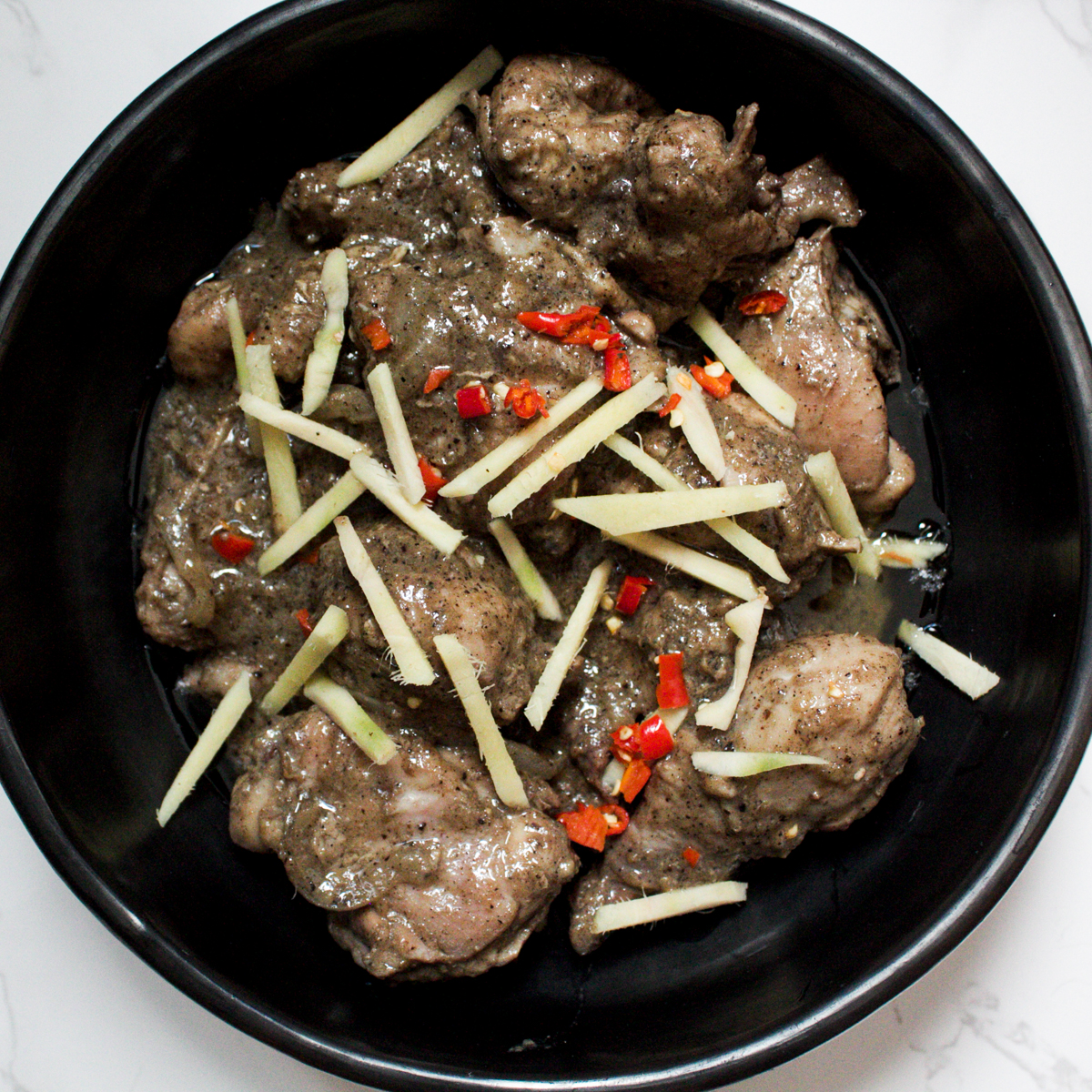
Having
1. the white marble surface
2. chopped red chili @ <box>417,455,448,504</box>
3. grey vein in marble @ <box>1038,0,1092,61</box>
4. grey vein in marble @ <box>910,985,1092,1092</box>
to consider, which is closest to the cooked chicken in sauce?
chopped red chili @ <box>417,455,448,504</box>

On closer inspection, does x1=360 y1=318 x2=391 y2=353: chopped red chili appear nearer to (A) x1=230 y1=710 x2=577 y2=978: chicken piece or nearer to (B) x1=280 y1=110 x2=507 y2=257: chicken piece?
(B) x1=280 y1=110 x2=507 y2=257: chicken piece

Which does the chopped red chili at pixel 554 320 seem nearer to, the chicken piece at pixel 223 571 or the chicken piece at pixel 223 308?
the chicken piece at pixel 223 308

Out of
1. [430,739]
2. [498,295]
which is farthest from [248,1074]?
[498,295]

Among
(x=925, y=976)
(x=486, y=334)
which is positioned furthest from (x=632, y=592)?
(x=925, y=976)

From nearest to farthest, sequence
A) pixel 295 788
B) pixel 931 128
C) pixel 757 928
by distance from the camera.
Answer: pixel 931 128 → pixel 295 788 → pixel 757 928

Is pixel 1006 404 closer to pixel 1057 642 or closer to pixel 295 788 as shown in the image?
pixel 1057 642

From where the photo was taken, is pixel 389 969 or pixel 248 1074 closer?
pixel 389 969

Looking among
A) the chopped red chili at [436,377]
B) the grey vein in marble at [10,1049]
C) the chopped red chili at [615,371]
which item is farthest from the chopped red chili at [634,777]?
the grey vein in marble at [10,1049]
